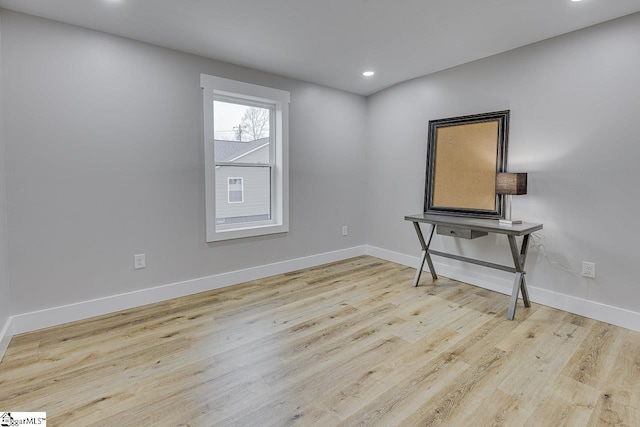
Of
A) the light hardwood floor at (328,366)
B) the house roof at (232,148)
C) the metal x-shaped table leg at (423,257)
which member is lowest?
the light hardwood floor at (328,366)

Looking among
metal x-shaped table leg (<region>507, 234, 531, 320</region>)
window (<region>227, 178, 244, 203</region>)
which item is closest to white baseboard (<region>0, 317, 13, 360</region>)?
window (<region>227, 178, 244, 203</region>)

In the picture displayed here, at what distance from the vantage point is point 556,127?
281 cm

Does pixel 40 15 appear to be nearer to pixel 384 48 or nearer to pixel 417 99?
pixel 384 48

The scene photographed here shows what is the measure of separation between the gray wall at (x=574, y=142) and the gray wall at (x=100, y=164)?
7.49ft

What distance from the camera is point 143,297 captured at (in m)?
2.93

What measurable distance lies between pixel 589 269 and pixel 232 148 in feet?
11.3

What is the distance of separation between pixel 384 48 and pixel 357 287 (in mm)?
2310

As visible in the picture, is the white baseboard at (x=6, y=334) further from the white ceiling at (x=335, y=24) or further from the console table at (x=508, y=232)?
the console table at (x=508, y=232)

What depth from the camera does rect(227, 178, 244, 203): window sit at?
3.52 metres

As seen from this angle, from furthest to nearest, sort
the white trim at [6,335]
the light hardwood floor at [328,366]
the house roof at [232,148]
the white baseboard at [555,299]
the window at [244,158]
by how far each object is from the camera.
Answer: the house roof at [232,148], the window at [244,158], the white baseboard at [555,299], the white trim at [6,335], the light hardwood floor at [328,366]

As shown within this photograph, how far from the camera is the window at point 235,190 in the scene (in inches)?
138

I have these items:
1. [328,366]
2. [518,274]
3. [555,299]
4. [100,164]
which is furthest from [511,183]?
[100,164]

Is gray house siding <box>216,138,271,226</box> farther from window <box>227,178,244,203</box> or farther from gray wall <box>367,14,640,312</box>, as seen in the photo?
gray wall <box>367,14,640,312</box>

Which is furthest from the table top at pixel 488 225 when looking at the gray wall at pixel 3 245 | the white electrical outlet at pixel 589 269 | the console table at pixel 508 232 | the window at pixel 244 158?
the gray wall at pixel 3 245
